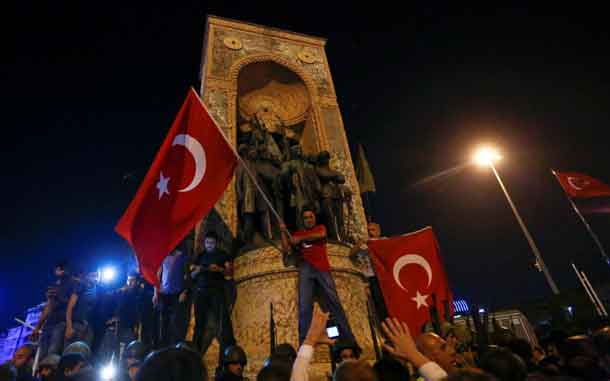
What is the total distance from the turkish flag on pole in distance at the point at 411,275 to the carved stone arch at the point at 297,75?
4190 mm

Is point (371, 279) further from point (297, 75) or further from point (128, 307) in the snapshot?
point (297, 75)

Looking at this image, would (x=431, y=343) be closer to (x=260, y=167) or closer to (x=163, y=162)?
(x=163, y=162)

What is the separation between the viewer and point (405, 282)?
629 cm

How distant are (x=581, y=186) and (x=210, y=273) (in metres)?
11.6

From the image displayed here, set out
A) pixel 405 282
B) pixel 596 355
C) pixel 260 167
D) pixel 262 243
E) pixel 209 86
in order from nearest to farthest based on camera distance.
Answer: pixel 596 355 < pixel 405 282 < pixel 262 243 < pixel 260 167 < pixel 209 86

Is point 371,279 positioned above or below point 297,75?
below

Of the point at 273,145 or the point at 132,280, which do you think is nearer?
the point at 132,280

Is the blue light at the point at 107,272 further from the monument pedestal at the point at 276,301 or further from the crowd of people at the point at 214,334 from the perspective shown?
the monument pedestal at the point at 276,301

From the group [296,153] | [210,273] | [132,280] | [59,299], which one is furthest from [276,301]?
[296,153]

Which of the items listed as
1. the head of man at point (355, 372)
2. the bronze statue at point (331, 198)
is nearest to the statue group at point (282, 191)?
the bronze statue at point (331, 198)

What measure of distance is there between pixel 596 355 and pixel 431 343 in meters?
1.59

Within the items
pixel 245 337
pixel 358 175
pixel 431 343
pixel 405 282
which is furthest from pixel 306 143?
pixel 431 343

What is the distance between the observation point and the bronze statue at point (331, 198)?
765 cm

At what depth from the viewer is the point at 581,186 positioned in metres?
11.0
